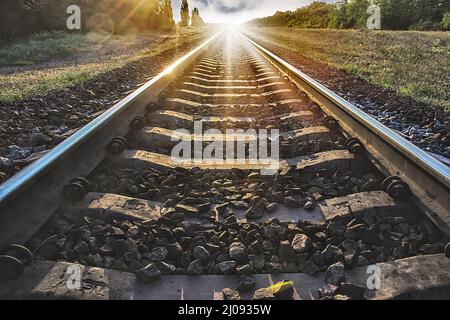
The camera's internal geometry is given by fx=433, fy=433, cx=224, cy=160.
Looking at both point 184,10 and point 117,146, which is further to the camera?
point 184,10

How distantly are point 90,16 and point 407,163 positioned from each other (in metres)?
28.4

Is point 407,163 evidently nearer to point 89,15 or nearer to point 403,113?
point 403,113

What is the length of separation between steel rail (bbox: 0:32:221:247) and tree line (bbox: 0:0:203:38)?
16.2 meters

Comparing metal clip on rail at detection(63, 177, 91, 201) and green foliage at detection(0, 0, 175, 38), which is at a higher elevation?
green foliage at detection(0, 0, 175, 38)

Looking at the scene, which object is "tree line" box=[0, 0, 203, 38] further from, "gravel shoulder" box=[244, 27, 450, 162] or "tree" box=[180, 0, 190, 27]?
"tree" box=[180, 0, 190, 27]

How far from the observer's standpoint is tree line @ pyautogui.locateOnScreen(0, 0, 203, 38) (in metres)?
17.8

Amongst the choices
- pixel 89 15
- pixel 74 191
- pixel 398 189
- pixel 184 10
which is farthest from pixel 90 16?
pixel 184 10

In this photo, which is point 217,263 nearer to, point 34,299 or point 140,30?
point 34,299

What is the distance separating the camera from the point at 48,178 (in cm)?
271

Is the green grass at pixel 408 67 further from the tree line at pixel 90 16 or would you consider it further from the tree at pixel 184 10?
the tree at pixel 184 10

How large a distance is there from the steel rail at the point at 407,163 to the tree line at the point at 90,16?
56.0 feet

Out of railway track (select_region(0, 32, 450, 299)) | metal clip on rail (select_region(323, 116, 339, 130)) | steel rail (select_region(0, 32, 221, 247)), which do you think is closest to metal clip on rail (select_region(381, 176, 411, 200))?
railway track (select_region(0, 32, 450, 299))

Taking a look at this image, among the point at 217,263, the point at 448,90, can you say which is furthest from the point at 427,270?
the point at 448,90
